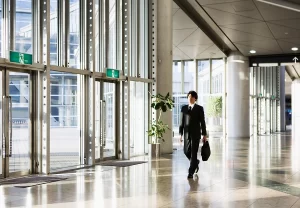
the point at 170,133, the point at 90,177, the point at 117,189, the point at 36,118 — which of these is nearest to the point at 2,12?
the point at 36,118

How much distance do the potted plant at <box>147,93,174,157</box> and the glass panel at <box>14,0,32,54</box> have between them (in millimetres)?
5249

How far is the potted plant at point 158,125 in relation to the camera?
46.6 feet

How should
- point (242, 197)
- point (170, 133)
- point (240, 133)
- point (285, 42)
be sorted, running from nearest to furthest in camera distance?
point (242, 197)
point (170, 133)
point (285, 42)
point (240, 133)

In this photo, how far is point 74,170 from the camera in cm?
1069

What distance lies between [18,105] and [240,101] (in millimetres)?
19178

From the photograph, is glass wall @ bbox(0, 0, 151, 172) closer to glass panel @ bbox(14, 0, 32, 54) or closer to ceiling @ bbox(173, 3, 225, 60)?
glass panel @ bbox(14, 0, 32, 54)

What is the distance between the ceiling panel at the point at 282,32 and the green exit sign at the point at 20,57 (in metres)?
11.4

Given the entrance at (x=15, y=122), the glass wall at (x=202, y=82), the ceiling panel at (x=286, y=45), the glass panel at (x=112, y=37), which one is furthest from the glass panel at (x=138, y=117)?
the glass wall at (x=202, y=82)

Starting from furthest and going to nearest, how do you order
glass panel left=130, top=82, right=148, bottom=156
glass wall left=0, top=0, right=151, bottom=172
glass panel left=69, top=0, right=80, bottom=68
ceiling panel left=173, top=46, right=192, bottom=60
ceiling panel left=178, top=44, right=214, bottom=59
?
ceiling panel left=173, top=46, right=192, bottom=60, ceiling panel left=178, top=44, right=214, bottom=59, glass panel left=130, top=82, right=148, bottom=156, glass panel left=69, top=0, right=80, bottom=68, glass wall left=0, top=0, right=151, bottom=172

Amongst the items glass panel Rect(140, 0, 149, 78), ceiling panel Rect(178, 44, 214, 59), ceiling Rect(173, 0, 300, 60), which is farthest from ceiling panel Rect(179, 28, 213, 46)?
glass panel Rect(140, 0, 149, 78)

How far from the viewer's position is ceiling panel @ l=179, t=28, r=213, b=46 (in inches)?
837

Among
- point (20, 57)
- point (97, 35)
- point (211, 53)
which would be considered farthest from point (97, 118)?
point (211, 53)

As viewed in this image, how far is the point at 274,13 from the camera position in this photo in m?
16.1

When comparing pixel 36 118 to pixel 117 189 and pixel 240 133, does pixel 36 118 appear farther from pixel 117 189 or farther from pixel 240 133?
pixel 240 133
